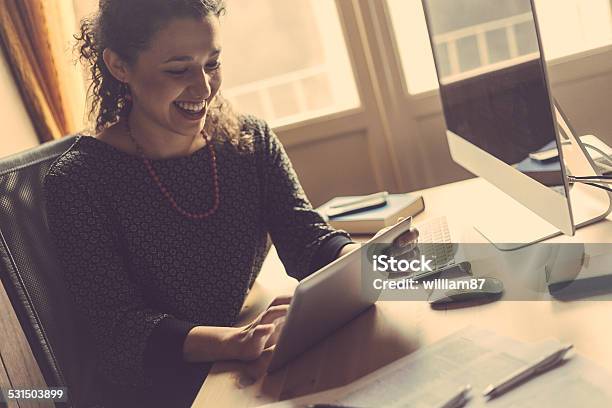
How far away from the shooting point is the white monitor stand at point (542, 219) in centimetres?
129

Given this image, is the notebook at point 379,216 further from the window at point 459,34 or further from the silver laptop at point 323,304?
the silver laptop at point 323,304

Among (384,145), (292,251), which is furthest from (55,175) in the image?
(384,145)

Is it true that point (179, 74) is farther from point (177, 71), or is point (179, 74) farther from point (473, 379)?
point (473, 379)

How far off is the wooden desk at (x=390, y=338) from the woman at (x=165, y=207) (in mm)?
136

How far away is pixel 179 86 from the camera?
1400 millimetres

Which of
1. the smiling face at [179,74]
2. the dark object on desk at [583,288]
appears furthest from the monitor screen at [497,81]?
the smiling face at [179,74]

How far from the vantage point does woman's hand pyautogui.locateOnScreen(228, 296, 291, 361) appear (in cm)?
112

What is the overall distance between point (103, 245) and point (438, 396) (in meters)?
0.73

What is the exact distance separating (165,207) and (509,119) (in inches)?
26.5

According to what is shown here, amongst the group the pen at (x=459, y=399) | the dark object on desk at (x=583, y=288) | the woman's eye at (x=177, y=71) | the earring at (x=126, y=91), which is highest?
the woman's eye at (x=177, y=71)

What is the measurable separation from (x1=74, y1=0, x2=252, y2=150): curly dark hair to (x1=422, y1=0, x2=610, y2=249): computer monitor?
1.47ft

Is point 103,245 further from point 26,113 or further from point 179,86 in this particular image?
point 26,113

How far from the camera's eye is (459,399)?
83 cm

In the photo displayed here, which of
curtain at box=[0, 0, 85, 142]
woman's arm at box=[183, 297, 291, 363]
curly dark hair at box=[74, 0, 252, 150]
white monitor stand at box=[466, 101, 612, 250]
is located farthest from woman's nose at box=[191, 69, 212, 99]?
curtain at box=[0, 0, 85, 142]
